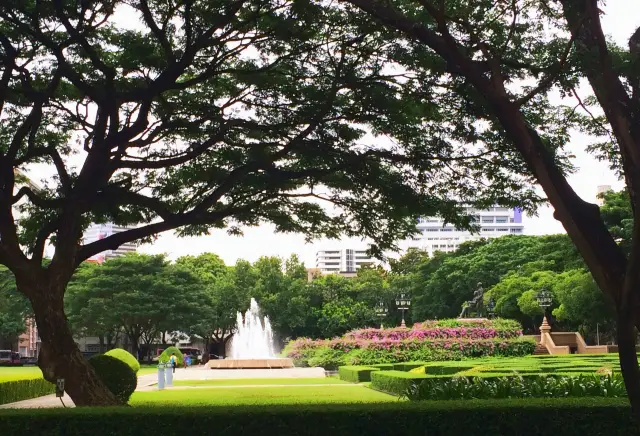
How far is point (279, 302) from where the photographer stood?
62156mm

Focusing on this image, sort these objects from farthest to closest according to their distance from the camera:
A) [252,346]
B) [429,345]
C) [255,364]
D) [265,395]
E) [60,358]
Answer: [252,346] → [255,364] → [429,345] → [265,395] → [60,358]

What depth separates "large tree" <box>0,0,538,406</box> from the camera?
12.2 m

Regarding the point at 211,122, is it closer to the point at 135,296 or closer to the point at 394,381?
the point at 394,381

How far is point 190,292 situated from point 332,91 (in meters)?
44.1

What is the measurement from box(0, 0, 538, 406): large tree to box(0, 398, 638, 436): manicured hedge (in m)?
3.84

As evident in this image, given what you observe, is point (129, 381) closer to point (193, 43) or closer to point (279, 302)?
point (193, 43)

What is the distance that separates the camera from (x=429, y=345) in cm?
3344

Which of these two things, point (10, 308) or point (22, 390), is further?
point (10, 308)

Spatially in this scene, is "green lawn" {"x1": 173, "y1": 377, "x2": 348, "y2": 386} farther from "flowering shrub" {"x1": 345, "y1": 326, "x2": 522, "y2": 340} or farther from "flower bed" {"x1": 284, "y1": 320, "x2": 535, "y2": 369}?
"flowering shrub" {"x1": 345, "y1": 326, "x2": 522, "y2": 340}

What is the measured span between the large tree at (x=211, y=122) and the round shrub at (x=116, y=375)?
2.82 metres


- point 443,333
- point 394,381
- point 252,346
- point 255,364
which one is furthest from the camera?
point 252,346

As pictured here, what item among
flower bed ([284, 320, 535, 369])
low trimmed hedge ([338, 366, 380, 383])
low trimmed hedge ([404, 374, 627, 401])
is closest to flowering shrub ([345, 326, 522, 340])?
flower bed ([284, 320, 535, 369])

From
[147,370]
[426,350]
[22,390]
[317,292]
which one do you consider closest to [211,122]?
[22,390]

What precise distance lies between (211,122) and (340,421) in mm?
6828
